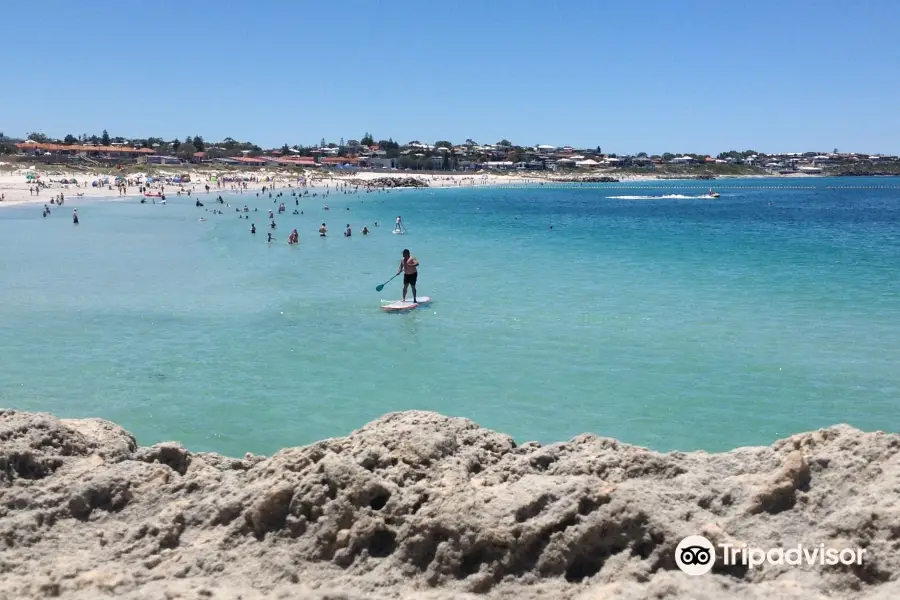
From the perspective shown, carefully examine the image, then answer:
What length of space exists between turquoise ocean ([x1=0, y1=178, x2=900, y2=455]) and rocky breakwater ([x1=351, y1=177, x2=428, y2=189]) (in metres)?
86.8

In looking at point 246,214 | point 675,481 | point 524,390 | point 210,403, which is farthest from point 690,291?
point 246,214

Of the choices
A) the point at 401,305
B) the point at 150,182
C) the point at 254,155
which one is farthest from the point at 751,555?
the point at 254,155

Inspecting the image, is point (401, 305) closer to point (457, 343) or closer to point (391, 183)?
point (457, 343)

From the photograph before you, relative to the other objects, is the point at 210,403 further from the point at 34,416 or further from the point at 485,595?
the point at 485,595

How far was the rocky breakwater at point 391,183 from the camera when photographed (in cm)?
11738

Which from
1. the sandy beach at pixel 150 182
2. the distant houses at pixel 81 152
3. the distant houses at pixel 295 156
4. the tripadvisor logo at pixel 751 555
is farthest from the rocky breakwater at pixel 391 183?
the tripadvisor logo at pixel 751 555

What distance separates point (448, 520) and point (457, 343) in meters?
10.2

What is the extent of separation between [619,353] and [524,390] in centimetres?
295

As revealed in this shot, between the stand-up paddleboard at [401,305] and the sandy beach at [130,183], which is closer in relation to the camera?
the stand-up paddleboard at [401,305]

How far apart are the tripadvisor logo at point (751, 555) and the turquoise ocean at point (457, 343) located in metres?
5.12

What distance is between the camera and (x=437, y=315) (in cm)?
1683

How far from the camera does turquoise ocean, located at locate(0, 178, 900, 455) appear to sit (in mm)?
9719

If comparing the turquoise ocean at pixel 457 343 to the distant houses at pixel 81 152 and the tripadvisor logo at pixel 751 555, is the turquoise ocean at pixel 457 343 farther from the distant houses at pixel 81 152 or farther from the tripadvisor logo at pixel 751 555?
the distant houses at pixel 81 152

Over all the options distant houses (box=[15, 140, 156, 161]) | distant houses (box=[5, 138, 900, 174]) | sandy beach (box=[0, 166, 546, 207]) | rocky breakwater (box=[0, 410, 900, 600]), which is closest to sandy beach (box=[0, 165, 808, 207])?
sandy beach (box=[0, 166, 546, 207])
